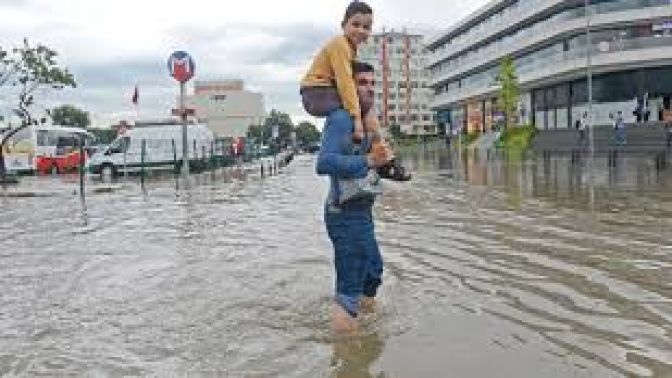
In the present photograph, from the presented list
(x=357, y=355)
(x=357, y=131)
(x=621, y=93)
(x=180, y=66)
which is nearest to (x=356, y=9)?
(x=357, y=131)

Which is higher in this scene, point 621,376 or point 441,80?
point 441,80

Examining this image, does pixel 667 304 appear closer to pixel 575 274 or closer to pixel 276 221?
pixel 575 274

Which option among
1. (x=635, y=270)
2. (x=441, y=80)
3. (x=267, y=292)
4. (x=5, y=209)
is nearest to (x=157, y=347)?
(x=267, y=292)

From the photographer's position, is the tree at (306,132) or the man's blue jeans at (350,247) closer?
the man's blue jeans at (350,247)

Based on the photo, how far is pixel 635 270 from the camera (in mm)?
7906

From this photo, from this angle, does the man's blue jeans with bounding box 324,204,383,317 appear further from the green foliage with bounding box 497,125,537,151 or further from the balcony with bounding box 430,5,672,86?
the balcony with bounding box 430,5,672,86

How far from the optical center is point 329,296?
7.17 m

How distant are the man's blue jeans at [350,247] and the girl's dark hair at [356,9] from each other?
123cm

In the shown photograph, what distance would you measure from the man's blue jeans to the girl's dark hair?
1226mm

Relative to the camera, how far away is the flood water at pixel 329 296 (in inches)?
203

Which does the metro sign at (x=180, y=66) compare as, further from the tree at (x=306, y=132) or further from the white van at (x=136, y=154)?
the tree at (x=306, y=132)

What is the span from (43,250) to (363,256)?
5907 millimetres

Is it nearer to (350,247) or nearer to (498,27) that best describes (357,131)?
(350,247)

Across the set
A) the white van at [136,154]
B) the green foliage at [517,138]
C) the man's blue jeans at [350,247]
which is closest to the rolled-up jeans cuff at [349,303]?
the man's blue jeans at [350,247]
